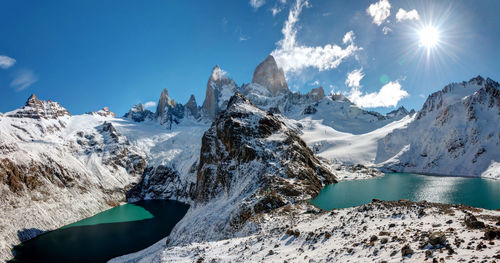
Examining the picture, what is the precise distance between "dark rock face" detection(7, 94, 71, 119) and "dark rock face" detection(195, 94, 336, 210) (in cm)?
15002

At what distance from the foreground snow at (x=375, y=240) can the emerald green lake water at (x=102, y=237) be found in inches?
2050

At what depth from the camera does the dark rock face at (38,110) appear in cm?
14850

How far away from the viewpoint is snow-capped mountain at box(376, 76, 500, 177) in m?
95.6

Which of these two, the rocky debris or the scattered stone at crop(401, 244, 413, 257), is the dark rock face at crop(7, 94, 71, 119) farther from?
the rocky debris

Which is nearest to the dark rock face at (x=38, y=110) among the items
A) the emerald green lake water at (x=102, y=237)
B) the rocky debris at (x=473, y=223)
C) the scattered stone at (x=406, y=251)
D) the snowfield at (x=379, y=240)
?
the emerald green lake water at (x=102, y=237)

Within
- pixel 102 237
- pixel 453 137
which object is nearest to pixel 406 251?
pixel 102 237

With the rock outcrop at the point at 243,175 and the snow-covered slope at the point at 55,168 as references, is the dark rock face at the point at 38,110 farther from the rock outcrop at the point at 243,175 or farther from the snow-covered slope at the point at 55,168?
the rock outcrop at the point at 243,175

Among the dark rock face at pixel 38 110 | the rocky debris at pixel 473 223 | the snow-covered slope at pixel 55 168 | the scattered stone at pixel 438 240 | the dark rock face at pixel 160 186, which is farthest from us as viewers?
the dark rock face at pixel 38 110

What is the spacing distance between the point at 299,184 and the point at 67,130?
176673 mm

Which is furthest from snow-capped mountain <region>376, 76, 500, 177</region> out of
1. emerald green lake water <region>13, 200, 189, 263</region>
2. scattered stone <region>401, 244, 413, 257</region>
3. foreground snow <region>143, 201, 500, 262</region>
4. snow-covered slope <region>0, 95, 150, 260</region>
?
snow-covered slope <region>0, 95, 150, 260</region>

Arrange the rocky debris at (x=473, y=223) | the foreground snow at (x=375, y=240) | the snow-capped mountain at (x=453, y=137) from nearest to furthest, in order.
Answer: the foreground snow at (x=375, y=240) < the rocky debris at (x=473, y=223) < the snow-capped mountain at (x=453, y=137)

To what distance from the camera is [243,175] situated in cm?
5600

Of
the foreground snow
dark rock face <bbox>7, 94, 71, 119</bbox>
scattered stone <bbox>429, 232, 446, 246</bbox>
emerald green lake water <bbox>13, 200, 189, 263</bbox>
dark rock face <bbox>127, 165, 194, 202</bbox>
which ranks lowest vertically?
emerald green lake water <bbox>13, 200, 189, 263</bbox>

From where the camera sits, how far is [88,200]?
112688 millimetres
